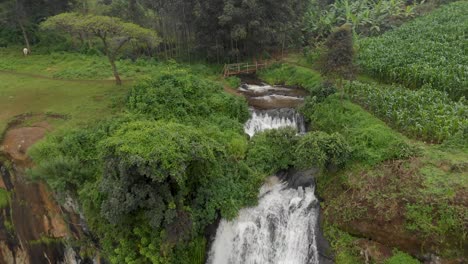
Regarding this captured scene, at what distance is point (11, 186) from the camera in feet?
57.2

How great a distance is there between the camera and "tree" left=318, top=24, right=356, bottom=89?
60.2 ft

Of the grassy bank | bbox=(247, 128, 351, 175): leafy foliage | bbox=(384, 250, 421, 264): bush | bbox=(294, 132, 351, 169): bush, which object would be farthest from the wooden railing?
bbox=(384, 250, 421, 264): bush

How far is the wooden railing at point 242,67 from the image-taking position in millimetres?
29328

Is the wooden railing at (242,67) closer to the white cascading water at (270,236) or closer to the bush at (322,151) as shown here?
the bush at (322,151)

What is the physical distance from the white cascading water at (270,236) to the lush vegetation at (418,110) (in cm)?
685

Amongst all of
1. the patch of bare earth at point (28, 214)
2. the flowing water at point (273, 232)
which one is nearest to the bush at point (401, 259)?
the flowing water at point (273, 232)

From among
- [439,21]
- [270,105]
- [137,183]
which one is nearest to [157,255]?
[137,183]

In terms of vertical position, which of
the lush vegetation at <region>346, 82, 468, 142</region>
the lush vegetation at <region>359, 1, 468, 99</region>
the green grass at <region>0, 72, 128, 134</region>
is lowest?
the lush vegetation at <region>346, 82, 468, 142</region>

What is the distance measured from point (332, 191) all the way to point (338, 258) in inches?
118

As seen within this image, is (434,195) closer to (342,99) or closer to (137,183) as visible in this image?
(342,99)

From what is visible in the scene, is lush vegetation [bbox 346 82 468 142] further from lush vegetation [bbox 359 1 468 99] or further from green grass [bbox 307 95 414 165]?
lush vegetation [bbox 359 1 468 99]

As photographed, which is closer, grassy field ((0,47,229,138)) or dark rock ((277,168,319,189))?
dark rock ((277,168,319,189))

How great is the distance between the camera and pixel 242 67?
30141 millimetres

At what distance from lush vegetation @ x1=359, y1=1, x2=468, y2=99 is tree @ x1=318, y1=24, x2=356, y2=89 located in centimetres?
607
